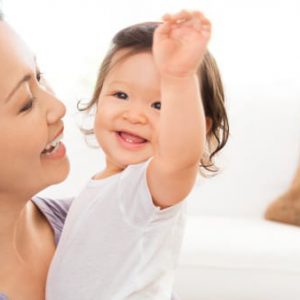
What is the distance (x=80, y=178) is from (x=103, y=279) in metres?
1.65

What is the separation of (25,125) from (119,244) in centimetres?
23

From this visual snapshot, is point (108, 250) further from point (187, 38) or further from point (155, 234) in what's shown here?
point (187, 38)

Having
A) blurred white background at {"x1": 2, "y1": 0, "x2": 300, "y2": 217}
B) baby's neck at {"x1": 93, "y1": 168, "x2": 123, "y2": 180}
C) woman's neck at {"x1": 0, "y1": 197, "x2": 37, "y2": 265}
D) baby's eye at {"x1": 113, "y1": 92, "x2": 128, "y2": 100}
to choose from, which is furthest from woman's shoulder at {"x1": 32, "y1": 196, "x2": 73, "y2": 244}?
blurred white background at {"x1": 2, "y1": 0, "x2": 300, "y2": 217}

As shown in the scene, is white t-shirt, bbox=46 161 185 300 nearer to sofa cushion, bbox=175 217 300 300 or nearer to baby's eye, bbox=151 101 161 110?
baby's eye, bbox=151 101 161 110

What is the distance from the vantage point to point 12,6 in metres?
3.33

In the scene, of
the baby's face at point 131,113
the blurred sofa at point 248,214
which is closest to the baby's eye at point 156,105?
the baby's face at point 131,113

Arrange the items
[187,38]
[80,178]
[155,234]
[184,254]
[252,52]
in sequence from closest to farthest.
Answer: [187,38]
[155,234]
[184,254]
[80,178]
[252,52]

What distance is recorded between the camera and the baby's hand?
0.84 m

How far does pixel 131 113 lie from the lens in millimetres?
1146

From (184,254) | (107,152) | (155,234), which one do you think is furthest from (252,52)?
(155,234)

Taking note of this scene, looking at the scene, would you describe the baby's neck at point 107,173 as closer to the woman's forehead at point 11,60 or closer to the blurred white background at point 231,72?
the woman's forehead at point 11,60

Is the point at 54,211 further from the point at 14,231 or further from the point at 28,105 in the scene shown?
the point at 28,105

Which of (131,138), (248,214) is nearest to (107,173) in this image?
(131,138)

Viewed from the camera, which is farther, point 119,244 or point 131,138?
point 131,138
